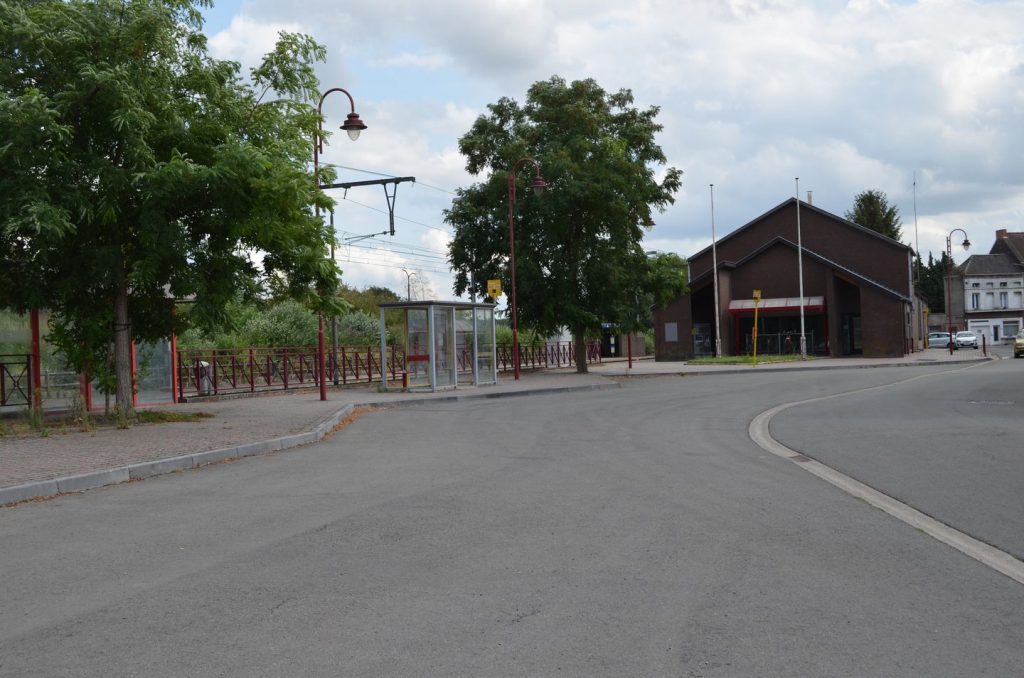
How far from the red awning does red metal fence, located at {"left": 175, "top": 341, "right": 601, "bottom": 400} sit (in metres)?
29.2

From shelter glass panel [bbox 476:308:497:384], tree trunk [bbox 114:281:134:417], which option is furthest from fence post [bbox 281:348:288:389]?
tree trunk [bbox 114:281:134:417]

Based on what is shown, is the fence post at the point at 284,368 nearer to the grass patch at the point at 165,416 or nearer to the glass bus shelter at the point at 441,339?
the glass bus shelter at the point at 441,339

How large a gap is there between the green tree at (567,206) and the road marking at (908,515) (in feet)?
71.0

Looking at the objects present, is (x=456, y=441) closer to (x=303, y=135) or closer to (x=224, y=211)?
(x=224, y=211)

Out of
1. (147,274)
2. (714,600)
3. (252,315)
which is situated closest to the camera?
(714,600)

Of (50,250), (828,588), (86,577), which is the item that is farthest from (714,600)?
(50,250)

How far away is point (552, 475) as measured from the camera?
1059cm

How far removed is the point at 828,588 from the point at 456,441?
30.6ft

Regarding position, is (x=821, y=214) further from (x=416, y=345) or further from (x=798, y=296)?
(x=416, y=345)

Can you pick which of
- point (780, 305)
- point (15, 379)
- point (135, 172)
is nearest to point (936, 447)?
point (135, 172)

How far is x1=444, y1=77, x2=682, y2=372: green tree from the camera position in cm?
3500

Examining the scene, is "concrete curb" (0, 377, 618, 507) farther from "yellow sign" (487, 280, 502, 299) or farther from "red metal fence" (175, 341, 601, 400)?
"yellow sign" (487, 280, 502, 299)

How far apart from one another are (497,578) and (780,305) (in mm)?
53018

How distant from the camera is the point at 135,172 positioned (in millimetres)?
15789
